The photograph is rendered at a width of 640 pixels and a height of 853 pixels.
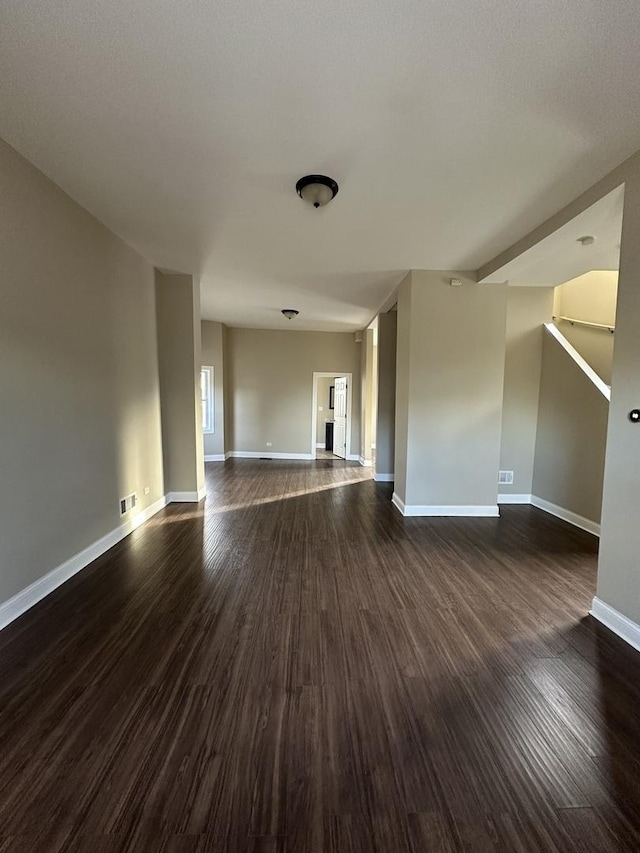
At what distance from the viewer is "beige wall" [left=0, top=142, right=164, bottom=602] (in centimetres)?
214

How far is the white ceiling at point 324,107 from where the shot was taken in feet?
4.50

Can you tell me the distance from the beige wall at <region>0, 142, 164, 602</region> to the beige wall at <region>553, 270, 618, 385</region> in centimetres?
538

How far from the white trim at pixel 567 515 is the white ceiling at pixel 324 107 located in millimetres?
3064

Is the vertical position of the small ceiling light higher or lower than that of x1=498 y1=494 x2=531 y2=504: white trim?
higher

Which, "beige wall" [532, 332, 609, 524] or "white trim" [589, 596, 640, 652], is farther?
"beige wall" [532, 332, 609, 524]

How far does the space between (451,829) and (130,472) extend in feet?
11.4

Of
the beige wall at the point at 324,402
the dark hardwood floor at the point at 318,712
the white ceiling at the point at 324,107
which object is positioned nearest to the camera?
the dark hardwood floor at the point at 318,712

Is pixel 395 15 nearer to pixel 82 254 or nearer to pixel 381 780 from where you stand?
pixel 82 254

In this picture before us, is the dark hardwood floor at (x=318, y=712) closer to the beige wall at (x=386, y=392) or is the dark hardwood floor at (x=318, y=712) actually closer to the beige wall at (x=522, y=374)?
the beige wall at (x=522, y=374)

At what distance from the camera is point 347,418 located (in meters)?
8.29

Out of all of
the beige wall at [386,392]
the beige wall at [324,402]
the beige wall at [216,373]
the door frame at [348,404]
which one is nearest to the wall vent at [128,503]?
the beige wall at [386,392]

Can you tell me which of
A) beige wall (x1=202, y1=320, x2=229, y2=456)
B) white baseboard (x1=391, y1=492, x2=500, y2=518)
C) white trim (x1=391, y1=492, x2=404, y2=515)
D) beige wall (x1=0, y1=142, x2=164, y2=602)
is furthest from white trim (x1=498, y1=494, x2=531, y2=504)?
beige wall (x1=202, y1=320, x2=229, y2=456)

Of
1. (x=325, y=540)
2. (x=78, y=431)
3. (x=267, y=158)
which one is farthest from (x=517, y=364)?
(x=78, y=431)

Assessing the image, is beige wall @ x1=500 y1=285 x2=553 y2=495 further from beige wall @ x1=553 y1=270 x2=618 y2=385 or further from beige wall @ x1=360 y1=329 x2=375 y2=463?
beige wall @ x1=360 y1=329 x2=375 y2=463
